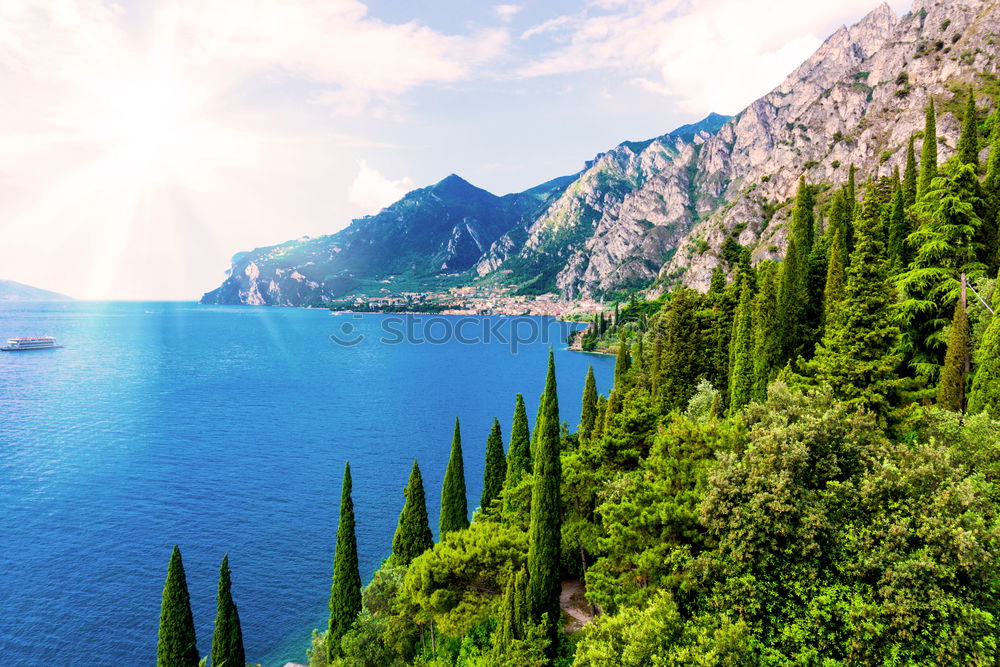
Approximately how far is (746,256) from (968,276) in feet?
58.7

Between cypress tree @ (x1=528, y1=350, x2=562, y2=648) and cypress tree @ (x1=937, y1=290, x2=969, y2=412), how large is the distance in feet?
65.9

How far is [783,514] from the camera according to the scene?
16750 millimetres

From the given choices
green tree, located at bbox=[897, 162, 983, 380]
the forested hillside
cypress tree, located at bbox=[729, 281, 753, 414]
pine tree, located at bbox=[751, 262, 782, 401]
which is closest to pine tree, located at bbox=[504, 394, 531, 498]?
the forested hillside

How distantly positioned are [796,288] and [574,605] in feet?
89.7

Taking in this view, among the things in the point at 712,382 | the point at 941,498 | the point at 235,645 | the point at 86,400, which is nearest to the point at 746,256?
the point at 712,382

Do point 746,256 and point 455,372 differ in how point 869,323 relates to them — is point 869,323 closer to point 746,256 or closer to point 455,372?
point 746,256

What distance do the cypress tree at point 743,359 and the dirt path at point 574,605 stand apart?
51.1ft

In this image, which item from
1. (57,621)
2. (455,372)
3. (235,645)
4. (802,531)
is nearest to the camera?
(802,531)

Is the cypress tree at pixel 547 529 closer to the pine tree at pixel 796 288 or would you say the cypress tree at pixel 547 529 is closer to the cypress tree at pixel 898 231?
the pine tree at pixel 796 288

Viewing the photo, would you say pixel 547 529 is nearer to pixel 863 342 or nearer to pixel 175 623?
pixel 175 623

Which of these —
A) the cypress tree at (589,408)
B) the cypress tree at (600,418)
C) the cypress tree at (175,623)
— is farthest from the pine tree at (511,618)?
the cypress tree at (589,408)

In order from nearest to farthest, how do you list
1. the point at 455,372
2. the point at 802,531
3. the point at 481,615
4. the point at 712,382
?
the point at 802,531 < the point at 481,615 < the point at 712,382 < the point at 455,372

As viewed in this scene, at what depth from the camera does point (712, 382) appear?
4519 cm

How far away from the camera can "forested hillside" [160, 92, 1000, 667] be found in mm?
14836
